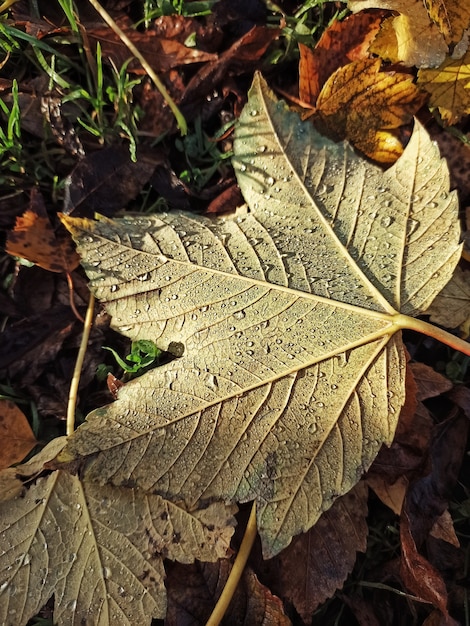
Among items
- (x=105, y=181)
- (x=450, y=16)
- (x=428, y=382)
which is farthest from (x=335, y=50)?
(x=428, y=382)

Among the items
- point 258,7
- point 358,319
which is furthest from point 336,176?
point 258,7

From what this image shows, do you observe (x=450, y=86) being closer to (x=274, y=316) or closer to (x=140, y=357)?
(x=274, y=316)

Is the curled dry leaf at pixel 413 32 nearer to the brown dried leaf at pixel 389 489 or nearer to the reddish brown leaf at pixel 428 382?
the reddish brown leaf at pixel 428 382

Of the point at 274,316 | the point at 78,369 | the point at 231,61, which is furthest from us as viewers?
the point at 231,61

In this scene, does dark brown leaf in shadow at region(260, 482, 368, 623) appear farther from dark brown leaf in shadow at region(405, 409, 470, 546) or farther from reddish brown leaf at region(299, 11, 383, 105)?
reddish brown leaf at region(299, 11, 383, 105)

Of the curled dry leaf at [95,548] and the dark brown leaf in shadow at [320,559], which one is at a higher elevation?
the curled dry leaf at [95,548]

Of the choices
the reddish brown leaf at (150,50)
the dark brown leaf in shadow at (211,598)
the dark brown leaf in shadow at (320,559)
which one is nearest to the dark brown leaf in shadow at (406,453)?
the dark brown leaf in shadow at (320,559)
